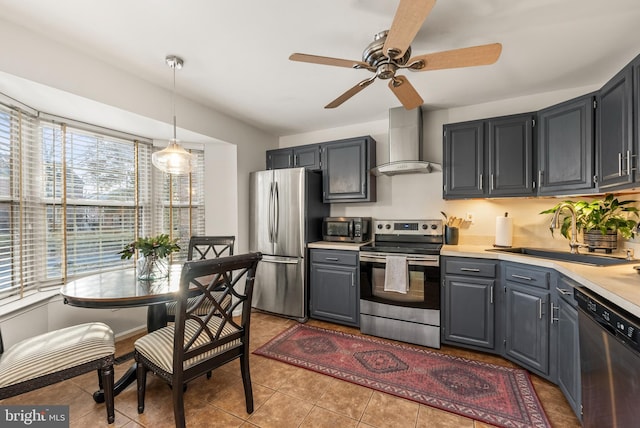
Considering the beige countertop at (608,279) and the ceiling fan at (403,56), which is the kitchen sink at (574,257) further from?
the ceiling fan at (403,56)

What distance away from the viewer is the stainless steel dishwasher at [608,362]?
3.42 feet

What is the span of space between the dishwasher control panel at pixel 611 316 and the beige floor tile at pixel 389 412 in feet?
3.79

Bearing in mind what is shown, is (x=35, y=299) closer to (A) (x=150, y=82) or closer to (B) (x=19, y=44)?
(B) (x=19, y=44)

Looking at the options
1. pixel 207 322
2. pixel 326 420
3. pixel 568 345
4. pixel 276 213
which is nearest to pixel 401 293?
pixel 568 345

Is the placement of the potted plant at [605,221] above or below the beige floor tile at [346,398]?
above

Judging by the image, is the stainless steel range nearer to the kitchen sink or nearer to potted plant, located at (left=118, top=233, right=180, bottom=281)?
the kitchen sink

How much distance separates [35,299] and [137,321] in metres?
0.88

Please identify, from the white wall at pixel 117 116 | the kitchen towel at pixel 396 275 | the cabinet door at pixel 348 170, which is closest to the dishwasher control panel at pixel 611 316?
the kitchen towel at pixel 396 275

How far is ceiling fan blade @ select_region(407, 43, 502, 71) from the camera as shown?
4.58 ft

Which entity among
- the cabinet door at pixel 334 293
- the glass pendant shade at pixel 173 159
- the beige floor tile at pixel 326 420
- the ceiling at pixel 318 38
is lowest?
the beige floor tile at pixel 326 420

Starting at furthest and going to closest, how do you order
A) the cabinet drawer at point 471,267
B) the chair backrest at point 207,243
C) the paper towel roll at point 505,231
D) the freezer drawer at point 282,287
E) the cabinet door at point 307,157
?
the cabinet door at point 307,157 < the freezer drawer at point 282,287 < the chair backrest at point 207,243 < the paper towel roll at point 505,231 < the cabinet drawer at point 471,267

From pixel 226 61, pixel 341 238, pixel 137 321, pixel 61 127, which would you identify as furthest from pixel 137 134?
pixel 341 238

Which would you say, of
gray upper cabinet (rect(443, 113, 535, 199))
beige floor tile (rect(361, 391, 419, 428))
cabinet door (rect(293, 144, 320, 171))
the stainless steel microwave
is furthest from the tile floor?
cabinet door (rect(293, 144, 320, 171))

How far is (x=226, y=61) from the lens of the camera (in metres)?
2.18
